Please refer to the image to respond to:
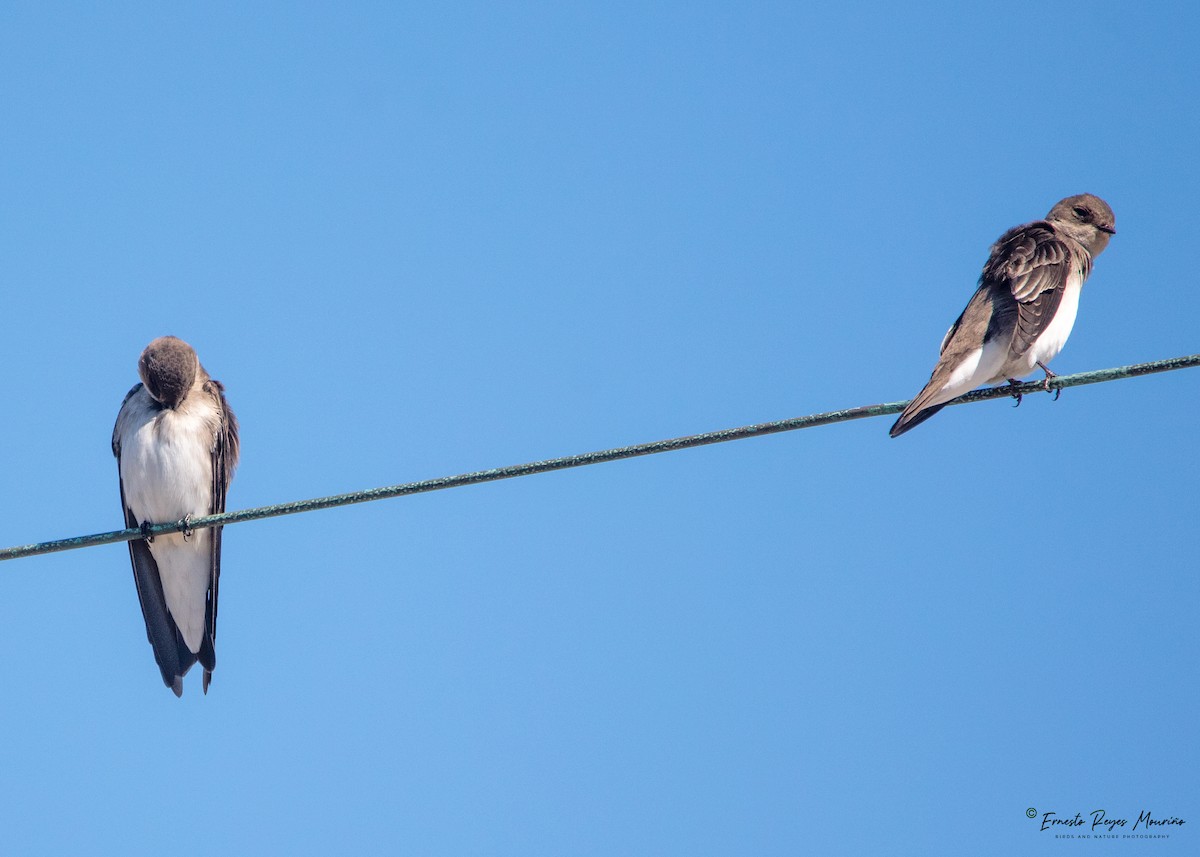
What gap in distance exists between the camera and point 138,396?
10.6 metres

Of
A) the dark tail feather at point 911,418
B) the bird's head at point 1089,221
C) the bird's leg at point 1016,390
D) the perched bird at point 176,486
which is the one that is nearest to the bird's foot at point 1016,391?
the bird's leg at point 1016,390

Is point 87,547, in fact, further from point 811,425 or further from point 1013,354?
point 1013,354

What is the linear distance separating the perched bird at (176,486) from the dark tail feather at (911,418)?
197 inches

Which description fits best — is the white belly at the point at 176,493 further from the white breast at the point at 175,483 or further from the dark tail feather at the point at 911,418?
the dark tail feather at the point at 911,418

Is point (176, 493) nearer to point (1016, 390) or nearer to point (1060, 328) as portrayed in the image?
point (1016, 390)

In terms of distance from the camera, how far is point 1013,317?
948cm

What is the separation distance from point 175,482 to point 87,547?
2616 mm

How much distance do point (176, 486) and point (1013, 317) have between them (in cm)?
593

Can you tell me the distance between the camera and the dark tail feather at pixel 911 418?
8.52 metres

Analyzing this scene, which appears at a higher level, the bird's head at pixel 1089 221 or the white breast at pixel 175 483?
the bird's head at pixel 1089 221

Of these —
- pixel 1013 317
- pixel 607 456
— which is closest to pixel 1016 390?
pixel 1013 317

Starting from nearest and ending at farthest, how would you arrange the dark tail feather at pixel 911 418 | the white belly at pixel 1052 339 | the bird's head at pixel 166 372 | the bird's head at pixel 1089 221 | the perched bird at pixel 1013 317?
1. the dark tail feather at pixel 911 418
2. the perched bird at pixel 1013 317
3. the white belly at pixel 1052 339
4. the bird's head at pixel 166 372
5. the bird's head at pixel 1089 221

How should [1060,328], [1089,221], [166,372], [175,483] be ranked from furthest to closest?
[1089,221] → [166,372] → [175,483] → [1060,328]

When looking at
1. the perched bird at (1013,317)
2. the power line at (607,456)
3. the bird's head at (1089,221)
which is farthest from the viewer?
the bird's head at (1089,221)
